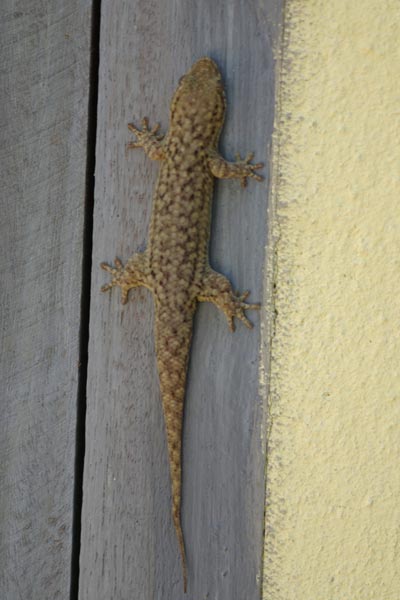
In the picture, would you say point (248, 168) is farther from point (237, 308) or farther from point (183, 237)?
point (237, 308)

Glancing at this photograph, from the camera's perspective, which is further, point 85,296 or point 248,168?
point 85,296

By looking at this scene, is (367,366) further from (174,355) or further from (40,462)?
(40,462)

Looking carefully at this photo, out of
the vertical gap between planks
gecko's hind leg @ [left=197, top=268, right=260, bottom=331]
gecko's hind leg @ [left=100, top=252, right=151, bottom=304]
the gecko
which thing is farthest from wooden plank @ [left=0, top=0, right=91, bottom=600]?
gecko's hind leg @ [left=197, top=268, right=260, bottom=331]

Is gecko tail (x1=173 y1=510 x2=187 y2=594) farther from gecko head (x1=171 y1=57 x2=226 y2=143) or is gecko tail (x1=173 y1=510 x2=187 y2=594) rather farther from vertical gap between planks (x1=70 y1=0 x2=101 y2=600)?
gecko head (x1=171 y1=57 x2=226 y2=143)

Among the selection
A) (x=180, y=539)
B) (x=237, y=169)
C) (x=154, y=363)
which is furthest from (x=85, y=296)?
(x=180, y=539)

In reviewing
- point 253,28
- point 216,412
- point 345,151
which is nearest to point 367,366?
point 216,412

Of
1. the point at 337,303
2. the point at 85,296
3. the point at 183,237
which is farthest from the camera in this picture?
the point at 85,296

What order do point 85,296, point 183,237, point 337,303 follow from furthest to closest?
point 85,296
point 183,237
point 337,303
